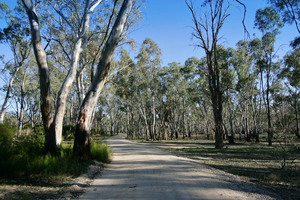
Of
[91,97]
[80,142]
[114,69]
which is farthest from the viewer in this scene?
[114,69]

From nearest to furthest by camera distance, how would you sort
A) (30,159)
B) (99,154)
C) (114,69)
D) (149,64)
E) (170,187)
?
(170,187) → (30,159) → (99,154) → (114,69) → (149,64)

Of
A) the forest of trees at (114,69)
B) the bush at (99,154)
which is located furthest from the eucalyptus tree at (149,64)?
the bush at (99,154)

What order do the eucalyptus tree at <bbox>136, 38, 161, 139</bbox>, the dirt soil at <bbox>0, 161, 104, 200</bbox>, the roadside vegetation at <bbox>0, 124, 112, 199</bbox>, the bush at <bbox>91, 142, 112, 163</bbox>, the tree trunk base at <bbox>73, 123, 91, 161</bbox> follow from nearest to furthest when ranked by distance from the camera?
the dirt soil at <bbox>0, 161, 104, 200</bbox> → the roadside vegetation at <bbox>0, 124, 112, 199</bbox> → the tree trunk base at <bbox>73, 123, 91, 161</bbox> → the bush at <bbox>91, 142, 112, 163</bbox> → the eucalyptus tree at <bbox>136, 38, 161, 139</bbox>

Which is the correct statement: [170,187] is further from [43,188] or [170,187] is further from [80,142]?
[80,142]

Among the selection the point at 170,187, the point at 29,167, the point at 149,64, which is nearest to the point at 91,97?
the point at 29,167

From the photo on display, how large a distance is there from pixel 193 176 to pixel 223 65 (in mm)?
21134

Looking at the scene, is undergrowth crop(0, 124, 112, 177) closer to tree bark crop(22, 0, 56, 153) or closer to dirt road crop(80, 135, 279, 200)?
tree bark crop(22, 0, 56, 153)

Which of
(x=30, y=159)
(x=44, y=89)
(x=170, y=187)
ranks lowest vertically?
(x=170, y=187)

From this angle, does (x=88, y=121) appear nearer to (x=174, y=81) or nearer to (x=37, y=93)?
(x=174, y=81)

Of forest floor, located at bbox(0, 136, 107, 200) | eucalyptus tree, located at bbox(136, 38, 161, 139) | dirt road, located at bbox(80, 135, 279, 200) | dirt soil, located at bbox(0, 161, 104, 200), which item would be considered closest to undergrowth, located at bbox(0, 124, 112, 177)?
forest floor, located at bbox(0, 136, 107, 200)

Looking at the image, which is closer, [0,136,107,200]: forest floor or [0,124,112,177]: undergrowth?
[0,136,107,200]: forest floor

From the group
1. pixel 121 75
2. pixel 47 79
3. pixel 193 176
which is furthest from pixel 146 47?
pixel 193 176

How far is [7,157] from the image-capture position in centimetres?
467

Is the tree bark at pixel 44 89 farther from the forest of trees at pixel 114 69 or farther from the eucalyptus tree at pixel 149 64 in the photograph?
the eucalyptus tree at pixel 149 64
